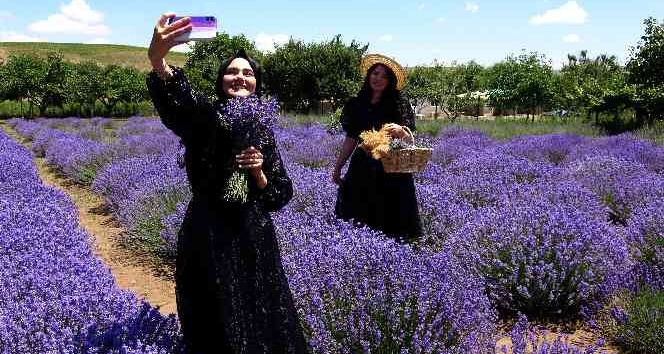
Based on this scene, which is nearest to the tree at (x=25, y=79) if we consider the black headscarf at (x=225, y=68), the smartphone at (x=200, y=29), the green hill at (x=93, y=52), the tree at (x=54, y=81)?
the tree at (x=54, y=81)

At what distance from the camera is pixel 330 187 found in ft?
16.4

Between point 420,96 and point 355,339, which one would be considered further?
point 420,96

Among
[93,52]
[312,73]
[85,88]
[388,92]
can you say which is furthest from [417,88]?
[93,52]

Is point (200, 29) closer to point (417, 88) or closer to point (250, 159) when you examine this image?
point (250, 159)

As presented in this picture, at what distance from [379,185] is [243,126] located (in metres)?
1.92

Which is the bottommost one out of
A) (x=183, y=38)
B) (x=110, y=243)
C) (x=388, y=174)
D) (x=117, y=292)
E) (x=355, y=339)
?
(x=110, y=243)

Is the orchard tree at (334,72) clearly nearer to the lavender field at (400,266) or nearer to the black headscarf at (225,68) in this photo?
the lavender field at (400,266)

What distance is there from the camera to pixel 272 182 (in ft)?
6.65

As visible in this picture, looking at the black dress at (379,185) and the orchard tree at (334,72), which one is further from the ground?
the orchard tree at (334,72)

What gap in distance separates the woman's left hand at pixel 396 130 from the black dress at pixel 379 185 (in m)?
0.17

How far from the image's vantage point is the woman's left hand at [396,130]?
11.1ft

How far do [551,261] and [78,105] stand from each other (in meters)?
36.4

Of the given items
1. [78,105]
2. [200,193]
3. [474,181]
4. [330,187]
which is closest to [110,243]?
[330,187]

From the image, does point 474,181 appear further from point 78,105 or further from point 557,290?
point 78,105
